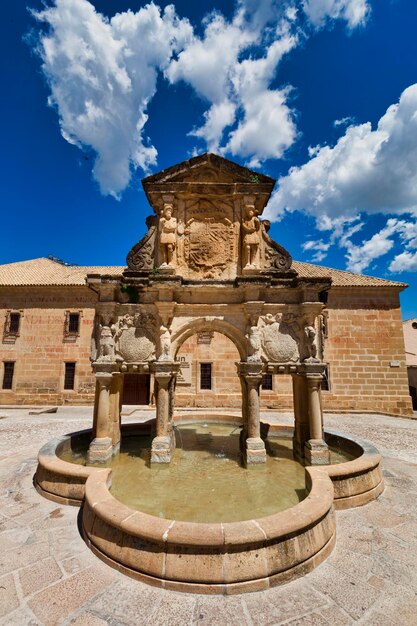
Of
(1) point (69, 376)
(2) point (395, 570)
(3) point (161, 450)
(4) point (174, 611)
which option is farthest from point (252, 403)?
(1) point (69, 376)

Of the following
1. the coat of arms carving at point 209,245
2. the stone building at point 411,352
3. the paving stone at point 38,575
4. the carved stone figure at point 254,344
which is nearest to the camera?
the paving stone at point 38,575

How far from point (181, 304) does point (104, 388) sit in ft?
8.67

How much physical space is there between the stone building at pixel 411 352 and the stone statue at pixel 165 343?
21.7m

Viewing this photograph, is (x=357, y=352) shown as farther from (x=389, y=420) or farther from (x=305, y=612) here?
(x=305, y=612)

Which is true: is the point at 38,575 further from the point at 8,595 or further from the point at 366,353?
the point at 366,353

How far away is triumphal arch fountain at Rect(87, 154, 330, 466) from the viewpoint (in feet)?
22.4

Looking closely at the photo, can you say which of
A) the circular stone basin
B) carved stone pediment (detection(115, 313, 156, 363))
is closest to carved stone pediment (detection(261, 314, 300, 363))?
the circular stone basin

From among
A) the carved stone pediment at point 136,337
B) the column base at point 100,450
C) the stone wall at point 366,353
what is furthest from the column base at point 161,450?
the stone wall at point 366,353

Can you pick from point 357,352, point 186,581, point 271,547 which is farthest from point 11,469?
point 357,352

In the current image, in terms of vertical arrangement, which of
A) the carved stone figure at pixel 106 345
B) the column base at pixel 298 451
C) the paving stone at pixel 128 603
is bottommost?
the paving stone at pixel 128 603

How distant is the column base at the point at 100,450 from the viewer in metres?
6.42

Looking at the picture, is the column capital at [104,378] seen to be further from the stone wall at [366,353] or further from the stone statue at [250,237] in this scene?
the stone wall at [366,353]

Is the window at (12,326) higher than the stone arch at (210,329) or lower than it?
higher

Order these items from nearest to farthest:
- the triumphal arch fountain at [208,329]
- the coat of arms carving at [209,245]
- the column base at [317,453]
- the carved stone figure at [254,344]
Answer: the triumphal arch fountain at [208,329], the column base at [317,453], the carved stone figure at [254,344], the coat of arms carving at [209,245]
